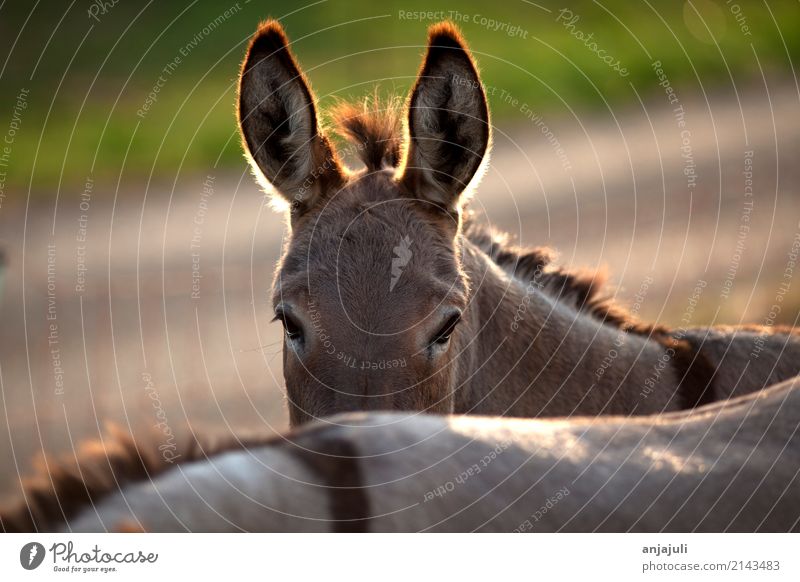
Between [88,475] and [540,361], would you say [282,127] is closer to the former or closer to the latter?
[540,361]

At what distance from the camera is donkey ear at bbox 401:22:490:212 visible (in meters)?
3.71

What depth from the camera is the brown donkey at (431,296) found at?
11.8 feet

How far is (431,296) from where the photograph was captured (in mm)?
3625

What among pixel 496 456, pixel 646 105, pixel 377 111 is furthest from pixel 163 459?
pixel 646 105

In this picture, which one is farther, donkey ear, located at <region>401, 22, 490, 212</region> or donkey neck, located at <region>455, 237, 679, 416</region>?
donkey neck, located at <region>455, 237, 679, 416</region>

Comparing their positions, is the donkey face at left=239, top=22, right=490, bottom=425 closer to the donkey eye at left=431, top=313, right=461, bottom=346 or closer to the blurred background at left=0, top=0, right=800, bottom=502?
the donkey eye at left=431, top=313, right=461, bottom=346

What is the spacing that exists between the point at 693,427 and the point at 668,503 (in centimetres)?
31

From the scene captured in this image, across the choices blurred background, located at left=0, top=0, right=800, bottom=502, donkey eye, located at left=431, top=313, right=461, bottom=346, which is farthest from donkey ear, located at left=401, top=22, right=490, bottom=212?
blurred background, located at left=0, top=0, right=800, bottom=502

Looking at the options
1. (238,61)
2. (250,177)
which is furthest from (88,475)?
(238,61)

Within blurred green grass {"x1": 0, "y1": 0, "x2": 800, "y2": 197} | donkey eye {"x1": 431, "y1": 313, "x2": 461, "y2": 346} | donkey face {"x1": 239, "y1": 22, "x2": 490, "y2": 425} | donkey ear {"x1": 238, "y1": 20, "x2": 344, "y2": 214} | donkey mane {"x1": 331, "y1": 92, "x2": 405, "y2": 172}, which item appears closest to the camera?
donkey face {"x1": 239, "y1": 22, "x2": 490, "y2": 425}

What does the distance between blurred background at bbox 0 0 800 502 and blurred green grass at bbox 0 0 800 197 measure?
61mm
